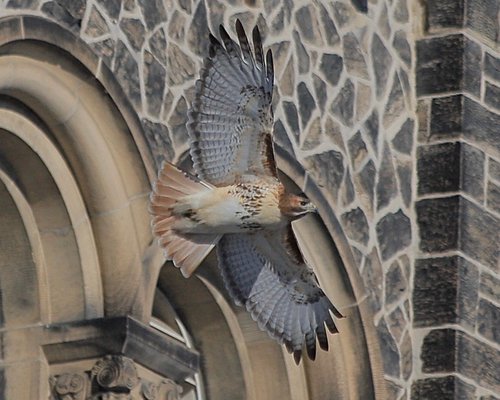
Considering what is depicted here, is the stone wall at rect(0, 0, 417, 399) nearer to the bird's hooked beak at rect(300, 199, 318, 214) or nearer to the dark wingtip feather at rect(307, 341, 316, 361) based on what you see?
the dark wingtip feather at rect(307, 341, 316, 361)

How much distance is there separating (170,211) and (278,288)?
659 millimetres

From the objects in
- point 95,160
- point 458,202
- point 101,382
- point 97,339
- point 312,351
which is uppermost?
point 458,202

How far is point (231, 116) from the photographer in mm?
7215

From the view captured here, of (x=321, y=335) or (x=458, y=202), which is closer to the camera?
(x=321, y=335)

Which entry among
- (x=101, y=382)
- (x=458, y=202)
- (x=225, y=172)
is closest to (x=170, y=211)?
(x=225, y=172)

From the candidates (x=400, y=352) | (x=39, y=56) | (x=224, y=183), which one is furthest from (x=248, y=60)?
(x=400, y=352)

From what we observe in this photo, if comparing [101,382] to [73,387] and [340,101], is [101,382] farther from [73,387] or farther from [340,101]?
[340,101]

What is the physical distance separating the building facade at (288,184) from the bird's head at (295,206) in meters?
0.97

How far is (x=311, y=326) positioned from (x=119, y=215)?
3.12 feet

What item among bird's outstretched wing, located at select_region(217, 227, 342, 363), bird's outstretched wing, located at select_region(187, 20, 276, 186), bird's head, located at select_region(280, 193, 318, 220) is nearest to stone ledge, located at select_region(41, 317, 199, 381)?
bird's outstretched wing, located at select_region(217, 227, 342, 363)

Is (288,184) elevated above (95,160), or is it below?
above

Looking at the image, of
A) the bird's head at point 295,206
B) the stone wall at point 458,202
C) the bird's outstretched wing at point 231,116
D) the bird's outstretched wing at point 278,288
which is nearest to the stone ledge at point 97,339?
the bird's outstretched wing at point 278,288

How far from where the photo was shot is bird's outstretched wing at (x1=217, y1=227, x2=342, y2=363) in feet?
24.5

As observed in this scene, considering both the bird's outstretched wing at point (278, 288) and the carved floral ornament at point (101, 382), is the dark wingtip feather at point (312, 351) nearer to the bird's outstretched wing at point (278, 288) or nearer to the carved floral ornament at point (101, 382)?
the bird's outstretched wing at point (278, 288)
